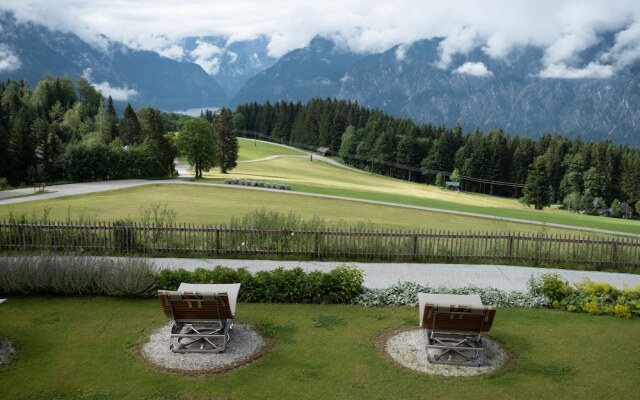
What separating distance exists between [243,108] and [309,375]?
16780 cm

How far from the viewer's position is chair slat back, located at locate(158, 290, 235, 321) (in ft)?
32.5

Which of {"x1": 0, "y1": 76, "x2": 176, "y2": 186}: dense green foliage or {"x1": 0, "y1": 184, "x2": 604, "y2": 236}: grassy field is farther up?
{"x1": 0, "y1": 76, "x2": 176, "y2": 186}: dense green foliage

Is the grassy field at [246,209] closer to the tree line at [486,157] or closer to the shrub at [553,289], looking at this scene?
the shrub at [553,289]

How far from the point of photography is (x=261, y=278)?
13625mm

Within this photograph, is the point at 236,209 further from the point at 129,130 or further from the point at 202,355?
the point at 129,130

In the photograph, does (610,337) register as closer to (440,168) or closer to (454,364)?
(454,364)

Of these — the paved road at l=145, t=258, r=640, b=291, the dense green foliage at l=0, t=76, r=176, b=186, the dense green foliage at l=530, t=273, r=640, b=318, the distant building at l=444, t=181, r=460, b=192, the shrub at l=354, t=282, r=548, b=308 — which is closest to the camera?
the dense green foliage at l=530, t=273, r=640, b=318

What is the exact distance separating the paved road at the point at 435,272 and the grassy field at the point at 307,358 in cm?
293

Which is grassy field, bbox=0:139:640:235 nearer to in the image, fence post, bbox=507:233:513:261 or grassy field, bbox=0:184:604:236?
grassy field, bbox=0:184:604:236

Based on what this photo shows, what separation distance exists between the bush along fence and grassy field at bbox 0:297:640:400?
18.3 ft

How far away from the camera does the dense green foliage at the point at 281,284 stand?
44.7 feet

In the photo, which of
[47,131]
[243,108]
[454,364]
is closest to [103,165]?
[47,131]

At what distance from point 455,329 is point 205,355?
506 cm

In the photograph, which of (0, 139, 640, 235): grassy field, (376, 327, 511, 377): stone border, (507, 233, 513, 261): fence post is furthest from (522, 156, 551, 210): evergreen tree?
(376, 327, 511, 377): stone border
